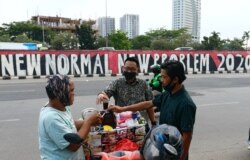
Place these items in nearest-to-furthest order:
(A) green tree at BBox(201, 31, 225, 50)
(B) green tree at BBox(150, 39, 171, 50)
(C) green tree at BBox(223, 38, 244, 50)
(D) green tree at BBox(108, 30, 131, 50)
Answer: (A) green tree at BBox(201, 31, 225, 50), (B) green tree at BBox(150, 39, 171, 50), (D) green tree at BBox(108, 30, 131, 50), (C) green tree at BBox(223, 38, 244, 50)

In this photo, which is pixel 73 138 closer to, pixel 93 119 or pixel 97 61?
pixel 93 119

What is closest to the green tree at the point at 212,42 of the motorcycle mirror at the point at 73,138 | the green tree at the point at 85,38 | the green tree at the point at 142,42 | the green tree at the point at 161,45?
the green tree at the point at 161,45

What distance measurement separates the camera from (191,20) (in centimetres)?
10019

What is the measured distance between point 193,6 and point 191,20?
4378mm

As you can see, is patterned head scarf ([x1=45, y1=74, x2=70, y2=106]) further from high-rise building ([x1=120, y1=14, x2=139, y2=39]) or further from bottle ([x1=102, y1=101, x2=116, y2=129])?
high-rise building ([x1=120, y1=14, x2=139, y2=39])

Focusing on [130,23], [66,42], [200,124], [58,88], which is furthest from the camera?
[130,23]

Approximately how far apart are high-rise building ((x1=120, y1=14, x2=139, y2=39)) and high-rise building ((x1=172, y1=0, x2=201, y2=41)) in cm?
2336

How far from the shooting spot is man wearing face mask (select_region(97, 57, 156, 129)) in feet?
11.7

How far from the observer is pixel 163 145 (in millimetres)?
1923

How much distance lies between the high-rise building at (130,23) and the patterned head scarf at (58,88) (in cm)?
11828

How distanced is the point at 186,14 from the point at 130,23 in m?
29.7

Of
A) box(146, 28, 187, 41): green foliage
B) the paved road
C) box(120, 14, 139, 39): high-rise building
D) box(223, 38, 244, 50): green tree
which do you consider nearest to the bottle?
the paved road

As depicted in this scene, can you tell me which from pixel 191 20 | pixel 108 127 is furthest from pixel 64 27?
pixel 108 127

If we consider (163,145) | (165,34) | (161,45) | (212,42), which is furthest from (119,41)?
(163,145)
